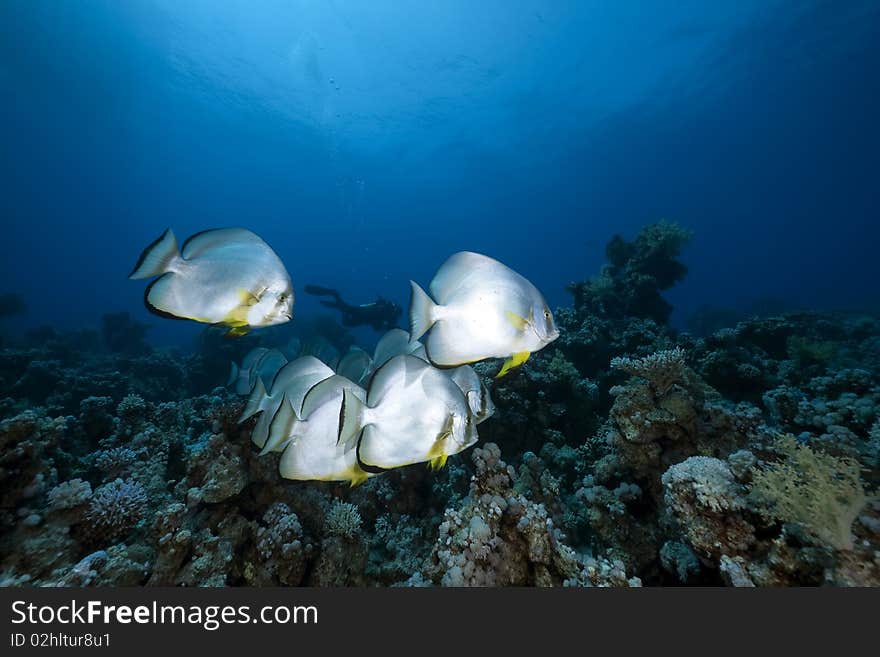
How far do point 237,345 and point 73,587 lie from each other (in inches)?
489

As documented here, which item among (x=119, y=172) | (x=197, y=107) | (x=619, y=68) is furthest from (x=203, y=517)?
(x=119, y=172)

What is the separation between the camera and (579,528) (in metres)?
3.95

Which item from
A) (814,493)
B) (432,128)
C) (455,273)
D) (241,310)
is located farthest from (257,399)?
(432,128)

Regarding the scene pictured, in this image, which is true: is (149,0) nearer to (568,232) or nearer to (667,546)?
(667,546)

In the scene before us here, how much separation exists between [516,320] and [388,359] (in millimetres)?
755

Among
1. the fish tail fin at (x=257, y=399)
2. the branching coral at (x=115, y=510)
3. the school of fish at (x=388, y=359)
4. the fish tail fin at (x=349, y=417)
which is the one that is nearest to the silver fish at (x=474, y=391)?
the school of fish at (x=388, y=359)

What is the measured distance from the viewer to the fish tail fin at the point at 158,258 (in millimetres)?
1889

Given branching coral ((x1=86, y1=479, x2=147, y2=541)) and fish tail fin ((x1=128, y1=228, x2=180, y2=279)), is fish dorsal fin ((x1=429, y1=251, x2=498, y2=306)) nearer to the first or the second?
fish tail fin ((x1=128, y1=228, x2=180, y2=279))

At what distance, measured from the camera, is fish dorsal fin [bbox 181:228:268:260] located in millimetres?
2029

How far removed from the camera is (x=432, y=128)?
210 ft

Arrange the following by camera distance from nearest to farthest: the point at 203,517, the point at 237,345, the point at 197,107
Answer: the point at 203,517, the point at 237,345, the point at 197,107

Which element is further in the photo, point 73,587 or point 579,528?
point 579,528

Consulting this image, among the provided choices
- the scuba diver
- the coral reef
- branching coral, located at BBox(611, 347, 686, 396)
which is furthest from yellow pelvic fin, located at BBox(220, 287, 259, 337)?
the scuba diver

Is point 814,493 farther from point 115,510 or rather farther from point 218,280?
point 115,510
